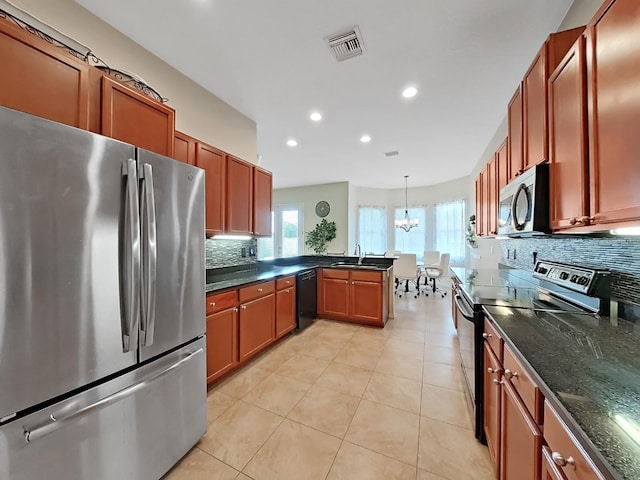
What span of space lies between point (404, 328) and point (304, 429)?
2406 mm

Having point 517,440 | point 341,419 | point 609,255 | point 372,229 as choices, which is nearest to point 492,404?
point 517,440

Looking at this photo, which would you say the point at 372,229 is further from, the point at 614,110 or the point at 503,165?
the point at 614,110

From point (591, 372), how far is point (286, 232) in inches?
294

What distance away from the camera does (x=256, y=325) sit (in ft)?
8.86

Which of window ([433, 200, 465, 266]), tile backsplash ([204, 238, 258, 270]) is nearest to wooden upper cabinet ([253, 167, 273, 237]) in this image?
tile backsplash ([204, 238, 258, 270])

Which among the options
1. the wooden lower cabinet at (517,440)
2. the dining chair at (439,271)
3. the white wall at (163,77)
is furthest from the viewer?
the dining chair at (439,271)

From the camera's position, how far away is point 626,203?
88cm

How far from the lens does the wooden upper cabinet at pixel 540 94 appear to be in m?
1.41

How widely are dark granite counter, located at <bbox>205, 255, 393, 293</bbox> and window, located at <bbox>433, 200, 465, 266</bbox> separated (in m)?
3.58

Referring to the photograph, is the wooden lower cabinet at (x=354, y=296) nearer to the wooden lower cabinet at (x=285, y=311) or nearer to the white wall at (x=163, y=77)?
the wooden lower cabinet at (x=285, y=311)

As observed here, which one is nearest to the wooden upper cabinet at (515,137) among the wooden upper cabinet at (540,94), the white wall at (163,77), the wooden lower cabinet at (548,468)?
the wooden upper cabinet at (540,94)

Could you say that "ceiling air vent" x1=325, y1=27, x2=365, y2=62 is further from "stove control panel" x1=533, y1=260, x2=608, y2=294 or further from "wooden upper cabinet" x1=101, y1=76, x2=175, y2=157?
"stove control panel" x1=533, y1=260, x2=608, y2=294

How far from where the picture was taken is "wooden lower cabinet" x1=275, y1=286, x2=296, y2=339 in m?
3.09

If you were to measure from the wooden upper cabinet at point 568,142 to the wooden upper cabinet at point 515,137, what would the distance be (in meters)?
0.49
